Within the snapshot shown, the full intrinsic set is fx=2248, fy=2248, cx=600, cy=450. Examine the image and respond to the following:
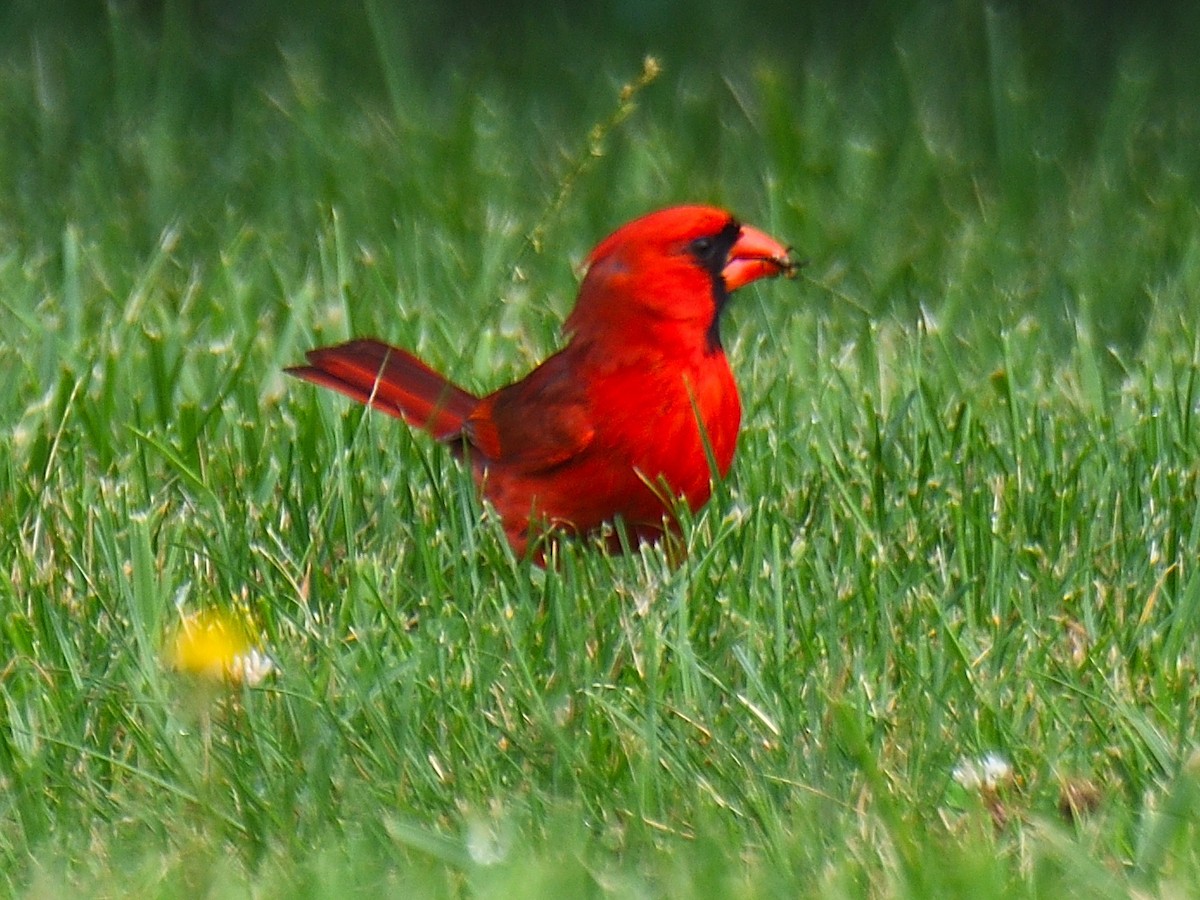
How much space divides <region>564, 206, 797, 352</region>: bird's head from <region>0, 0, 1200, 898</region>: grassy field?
0.20 m

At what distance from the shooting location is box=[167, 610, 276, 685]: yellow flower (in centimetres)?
303

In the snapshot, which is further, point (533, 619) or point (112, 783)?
point (533, 619)

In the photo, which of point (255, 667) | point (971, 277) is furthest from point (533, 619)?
point (971, 277)

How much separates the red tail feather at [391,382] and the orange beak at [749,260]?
1.77 ft

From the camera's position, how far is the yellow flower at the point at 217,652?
9.93 feet

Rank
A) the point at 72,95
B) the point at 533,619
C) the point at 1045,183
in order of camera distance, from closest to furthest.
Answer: the point at 533,619, the point at 1045,183, the point at 72,95

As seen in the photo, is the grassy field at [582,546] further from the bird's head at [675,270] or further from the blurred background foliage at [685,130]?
the bird's head at [675,270]

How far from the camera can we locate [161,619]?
325 cm

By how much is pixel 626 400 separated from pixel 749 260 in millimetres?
379

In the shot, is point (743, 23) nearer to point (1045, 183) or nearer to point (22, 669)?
point (1045, 183)

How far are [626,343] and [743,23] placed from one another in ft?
11.4

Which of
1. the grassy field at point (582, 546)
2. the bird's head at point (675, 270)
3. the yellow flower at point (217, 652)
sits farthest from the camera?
the bird's head at point (675, 270)

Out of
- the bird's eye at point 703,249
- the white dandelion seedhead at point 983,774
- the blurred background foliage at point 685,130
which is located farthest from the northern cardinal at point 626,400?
the blurred background foliage at point 685,130

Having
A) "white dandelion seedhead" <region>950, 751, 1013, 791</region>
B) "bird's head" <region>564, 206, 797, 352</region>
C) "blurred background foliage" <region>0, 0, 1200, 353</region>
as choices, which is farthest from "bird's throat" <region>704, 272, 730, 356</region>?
"blurred background foliage" <region>0, 0, 1200, 353</region>
